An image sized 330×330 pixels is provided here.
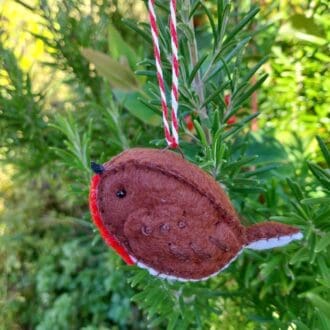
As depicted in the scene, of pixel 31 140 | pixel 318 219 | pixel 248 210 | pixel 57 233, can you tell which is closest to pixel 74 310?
pixel 57 233

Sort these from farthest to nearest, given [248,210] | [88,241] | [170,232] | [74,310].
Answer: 1. [88,241]
2. [74,310]
3. [248,210]
4. [170,232]

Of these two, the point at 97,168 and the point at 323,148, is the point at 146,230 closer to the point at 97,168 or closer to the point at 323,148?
the point at 97,168

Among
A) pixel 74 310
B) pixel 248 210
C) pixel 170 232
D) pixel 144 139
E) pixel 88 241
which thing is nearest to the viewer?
pixel 170 232

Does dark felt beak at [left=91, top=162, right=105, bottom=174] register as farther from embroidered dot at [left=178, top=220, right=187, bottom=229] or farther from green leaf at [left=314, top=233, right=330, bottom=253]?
green leaf at [left=314, top=233, right=330, bottom=253]

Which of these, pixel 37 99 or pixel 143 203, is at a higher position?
pixel 143 203

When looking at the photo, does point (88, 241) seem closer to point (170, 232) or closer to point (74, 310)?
point (74, 310)

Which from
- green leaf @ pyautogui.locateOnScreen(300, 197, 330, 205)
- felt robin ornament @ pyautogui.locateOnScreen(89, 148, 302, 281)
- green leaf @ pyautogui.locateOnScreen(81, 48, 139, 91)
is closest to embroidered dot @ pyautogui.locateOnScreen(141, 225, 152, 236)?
felt robin ornament @ pyautogui.locateOnScreen(89, 148, 302, 281)

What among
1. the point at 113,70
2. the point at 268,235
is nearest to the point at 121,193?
the point at 268,235
